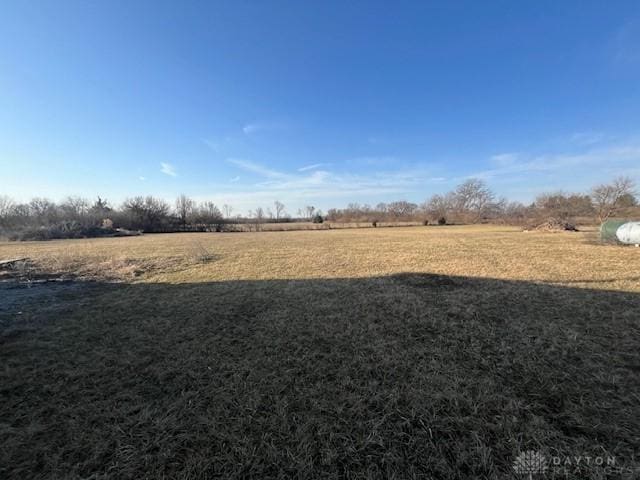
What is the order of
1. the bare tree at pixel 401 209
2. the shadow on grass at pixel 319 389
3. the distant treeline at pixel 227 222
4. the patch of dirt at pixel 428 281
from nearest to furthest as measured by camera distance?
the shadow on grass at pixel 319 389
the patch of dirt at pixel 428 281
the distant treeline at pixel 227 222
the bare tree at pixel 401 209

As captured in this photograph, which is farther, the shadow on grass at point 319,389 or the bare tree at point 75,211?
the bare tree at point 75,211

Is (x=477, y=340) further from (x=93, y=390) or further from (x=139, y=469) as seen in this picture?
(x=93, y=390)

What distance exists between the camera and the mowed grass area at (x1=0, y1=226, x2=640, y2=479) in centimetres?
194

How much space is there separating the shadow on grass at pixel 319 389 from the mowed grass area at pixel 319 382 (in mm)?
17

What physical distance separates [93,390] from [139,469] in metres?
1.44

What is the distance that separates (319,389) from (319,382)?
12cm

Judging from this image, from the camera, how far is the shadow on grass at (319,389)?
6.33ft

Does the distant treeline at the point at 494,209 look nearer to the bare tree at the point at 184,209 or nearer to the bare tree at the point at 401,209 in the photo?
the bare tree at the point at 401,209

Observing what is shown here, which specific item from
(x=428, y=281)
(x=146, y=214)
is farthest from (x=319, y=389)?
(x=146, y=214)

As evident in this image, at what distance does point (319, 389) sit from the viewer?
2.70 meters

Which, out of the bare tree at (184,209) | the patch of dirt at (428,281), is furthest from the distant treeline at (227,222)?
the patch of dirt at (428,281)

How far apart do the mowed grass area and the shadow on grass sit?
17 millimetres

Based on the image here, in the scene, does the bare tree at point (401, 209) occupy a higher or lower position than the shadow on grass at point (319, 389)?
higher

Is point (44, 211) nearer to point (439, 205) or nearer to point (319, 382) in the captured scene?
point (319, 382)
